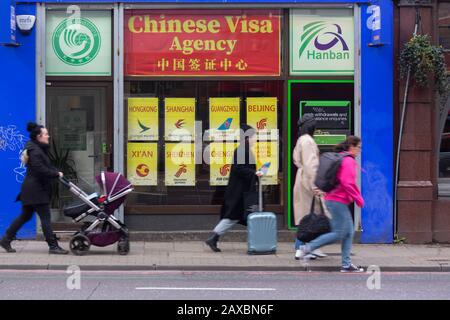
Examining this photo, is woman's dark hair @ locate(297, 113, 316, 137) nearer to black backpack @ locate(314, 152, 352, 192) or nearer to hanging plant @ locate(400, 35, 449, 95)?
black backpack @ locate(314, 152, 352, 192)

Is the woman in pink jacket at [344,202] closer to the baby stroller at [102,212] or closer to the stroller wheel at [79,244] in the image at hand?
the baby stroller at [102,212]

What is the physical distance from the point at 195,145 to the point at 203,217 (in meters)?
1.27

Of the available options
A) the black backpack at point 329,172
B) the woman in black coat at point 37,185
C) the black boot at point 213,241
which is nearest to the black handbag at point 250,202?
the black boot at point 213,241

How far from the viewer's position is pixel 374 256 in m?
10.4

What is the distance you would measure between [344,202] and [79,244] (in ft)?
12.9

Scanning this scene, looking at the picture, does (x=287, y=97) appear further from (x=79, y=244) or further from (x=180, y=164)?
(x=79, y=244)

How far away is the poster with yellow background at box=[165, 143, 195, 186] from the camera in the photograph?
11.8 metres

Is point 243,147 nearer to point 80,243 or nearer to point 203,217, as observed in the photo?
point 203,217

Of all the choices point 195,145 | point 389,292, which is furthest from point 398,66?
point 389,292

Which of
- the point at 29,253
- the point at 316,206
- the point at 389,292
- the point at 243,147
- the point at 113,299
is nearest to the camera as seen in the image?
the point at 113,299

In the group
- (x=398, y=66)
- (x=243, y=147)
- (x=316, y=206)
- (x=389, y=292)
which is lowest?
(x=389, y=292)

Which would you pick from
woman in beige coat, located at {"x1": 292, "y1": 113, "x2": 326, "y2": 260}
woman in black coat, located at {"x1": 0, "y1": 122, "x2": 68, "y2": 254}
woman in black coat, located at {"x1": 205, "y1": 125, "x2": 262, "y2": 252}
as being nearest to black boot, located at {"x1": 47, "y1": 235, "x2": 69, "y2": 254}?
woman in black coat, located at {"x1": 0, "y1": 122, "x2": 68, "y2": 254}

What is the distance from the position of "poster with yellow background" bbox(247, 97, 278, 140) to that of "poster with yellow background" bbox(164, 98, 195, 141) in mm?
1013

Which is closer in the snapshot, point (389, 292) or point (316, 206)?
point (389, 292)
